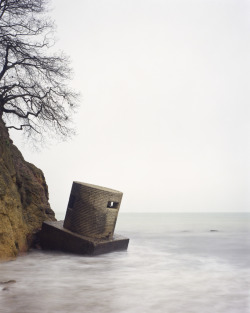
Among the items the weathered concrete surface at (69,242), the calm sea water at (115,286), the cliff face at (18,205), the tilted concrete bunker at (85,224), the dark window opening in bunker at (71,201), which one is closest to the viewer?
the calm sea water at (115,286)

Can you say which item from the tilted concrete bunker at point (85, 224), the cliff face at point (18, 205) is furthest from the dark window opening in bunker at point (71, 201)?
the cliff face at point (18, 205)

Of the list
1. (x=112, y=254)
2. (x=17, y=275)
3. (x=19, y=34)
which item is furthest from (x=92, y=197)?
→ (x=19, y=34)

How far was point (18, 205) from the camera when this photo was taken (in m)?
11.4

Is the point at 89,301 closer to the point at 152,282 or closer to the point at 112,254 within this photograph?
the point at 152,282

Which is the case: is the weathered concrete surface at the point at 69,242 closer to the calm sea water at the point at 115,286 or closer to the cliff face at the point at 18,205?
the calm sea water at the point at 115,286

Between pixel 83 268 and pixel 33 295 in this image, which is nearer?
pixel 33 295

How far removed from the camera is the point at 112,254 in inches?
484

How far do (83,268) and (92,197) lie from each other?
2.31m

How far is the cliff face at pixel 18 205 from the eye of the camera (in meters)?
10.3

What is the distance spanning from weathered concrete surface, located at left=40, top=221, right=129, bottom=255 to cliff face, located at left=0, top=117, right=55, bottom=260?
646mm

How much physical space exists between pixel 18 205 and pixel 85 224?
6.81ft

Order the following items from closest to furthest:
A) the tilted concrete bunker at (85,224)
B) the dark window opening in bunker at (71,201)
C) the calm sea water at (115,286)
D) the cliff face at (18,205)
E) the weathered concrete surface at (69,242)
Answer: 1. the calm sea water at (115,286)
2. the cliff face at (18,205)
3. the weathered concrete surface at (69,242)
4. the tilted concrete bunker at (85,224)
5. the dark window opening in bunker at (71,201)

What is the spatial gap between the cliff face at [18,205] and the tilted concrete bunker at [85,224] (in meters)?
0.77

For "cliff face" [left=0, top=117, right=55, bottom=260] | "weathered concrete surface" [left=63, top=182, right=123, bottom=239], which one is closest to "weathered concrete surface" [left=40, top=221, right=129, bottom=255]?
"weathered concrete surface" [left=63, top=182, right=123, bottom=239]
